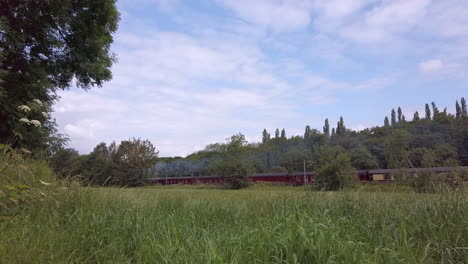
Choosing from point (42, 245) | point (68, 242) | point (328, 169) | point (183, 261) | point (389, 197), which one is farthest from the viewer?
point (328, 169)

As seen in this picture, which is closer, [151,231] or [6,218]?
[6,218]

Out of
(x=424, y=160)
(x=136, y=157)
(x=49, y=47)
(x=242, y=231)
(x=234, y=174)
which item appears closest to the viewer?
(x=242, y=231)

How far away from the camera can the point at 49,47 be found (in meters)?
8.58

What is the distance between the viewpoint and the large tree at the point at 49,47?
7.52m

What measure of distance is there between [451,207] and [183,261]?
3.73 meters

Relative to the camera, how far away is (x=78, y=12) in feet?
29.0

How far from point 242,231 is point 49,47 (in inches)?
266

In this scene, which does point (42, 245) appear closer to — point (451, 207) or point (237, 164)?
point (451, 207)

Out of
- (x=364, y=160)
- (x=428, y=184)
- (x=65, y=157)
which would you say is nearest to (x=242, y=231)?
(x=428, y=184)

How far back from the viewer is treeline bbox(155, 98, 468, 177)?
21.6 metres

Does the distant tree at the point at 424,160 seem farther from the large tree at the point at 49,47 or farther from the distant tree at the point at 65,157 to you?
the distant tree at the point at 65,157

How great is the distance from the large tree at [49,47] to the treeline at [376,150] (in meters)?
6.55

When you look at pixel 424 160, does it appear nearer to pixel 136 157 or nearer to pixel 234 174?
pixel 234 174

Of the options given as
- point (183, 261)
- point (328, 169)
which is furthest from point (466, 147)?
point (183, 261)
